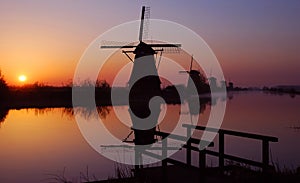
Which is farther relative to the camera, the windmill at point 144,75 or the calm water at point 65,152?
the windmill at point 144,75

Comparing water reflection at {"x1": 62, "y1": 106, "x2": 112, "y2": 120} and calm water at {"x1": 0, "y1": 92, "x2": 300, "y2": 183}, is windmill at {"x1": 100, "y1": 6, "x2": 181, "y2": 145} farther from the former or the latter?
water reflection at {"x1": 62, "y1": 106, "x2": 112, "y2": 120}

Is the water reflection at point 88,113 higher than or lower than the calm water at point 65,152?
higher

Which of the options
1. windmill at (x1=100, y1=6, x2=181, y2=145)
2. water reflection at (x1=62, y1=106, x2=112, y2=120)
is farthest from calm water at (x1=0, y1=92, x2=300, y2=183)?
water reflection at (x1=62, y1=106, x2=112, y2=120)

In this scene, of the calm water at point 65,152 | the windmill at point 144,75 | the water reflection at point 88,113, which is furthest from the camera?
the water reflection at point 88,113

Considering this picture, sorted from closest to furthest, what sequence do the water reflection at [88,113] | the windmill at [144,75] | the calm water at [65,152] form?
the calm water at [65,152] → the windmill at [144,75] → the water reflection at [88,113]

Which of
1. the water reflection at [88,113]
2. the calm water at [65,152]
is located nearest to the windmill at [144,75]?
the calm water at [65,152]

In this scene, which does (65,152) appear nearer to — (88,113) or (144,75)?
(144,75)

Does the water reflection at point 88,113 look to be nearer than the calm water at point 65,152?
No

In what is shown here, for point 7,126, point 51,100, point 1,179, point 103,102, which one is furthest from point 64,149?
point 103,102

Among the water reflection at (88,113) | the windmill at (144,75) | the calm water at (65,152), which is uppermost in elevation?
the windmill at (144,75)

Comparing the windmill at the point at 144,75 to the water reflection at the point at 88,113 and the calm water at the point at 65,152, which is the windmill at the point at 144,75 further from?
the water reflection at the point at 88,113

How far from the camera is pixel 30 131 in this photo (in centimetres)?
2656

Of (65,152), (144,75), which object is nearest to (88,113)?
(144,75)

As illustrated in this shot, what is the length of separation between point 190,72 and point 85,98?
21729mm
